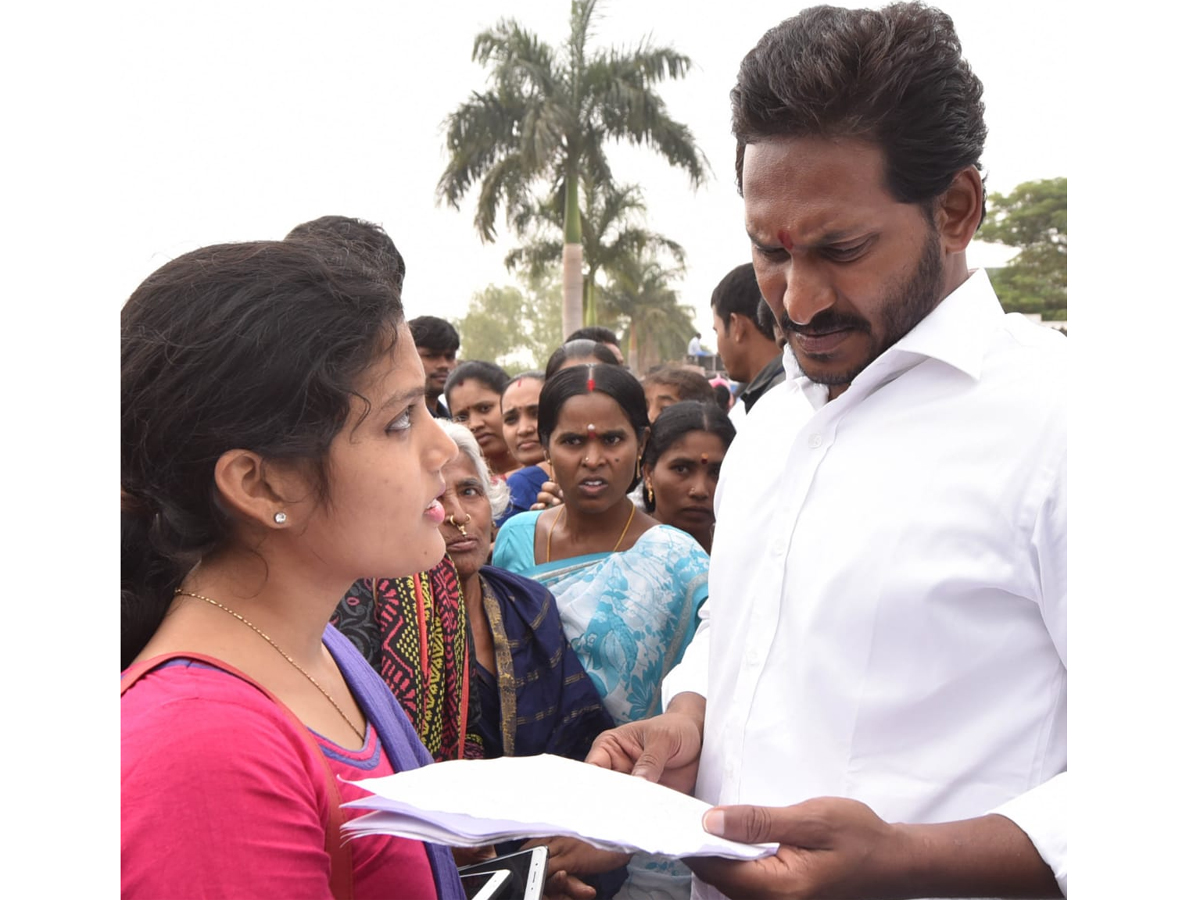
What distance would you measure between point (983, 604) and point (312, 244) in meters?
1.19

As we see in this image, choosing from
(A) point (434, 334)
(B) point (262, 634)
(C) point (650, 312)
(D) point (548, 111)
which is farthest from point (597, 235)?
(B) point (262, 634)

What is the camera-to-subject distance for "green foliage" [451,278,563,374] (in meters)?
56.7

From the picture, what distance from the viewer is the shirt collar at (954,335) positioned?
181cm

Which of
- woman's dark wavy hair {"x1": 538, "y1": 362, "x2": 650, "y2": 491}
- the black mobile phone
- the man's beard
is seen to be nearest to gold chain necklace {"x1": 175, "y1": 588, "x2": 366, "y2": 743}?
the black mobile phone

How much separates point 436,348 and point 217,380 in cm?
494

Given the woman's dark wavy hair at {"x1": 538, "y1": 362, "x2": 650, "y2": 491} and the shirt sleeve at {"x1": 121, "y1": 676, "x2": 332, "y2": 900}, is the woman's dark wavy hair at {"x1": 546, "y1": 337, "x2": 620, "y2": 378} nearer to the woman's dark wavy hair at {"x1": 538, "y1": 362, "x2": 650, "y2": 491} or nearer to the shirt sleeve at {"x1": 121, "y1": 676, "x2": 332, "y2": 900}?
the woman's dark wavy hair at {"x1": 538, "y1": 362, "x2": 650, "y2": 491}

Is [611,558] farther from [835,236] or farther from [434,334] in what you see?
[434,334]

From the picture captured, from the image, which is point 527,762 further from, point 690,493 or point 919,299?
point 690,493

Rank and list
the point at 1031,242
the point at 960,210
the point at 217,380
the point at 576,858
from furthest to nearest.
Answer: the point at 1031,242 → the point at 576,858 → the point at 960,210 → the point at 217,380

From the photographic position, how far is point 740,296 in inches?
206

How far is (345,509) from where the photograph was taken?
1.55 metres

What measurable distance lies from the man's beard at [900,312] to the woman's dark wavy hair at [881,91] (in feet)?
0.33

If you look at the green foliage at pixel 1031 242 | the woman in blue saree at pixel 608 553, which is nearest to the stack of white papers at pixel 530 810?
the woman in blue saree at pixel 608 553

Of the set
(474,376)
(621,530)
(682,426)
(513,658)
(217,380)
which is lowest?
(513,658)
